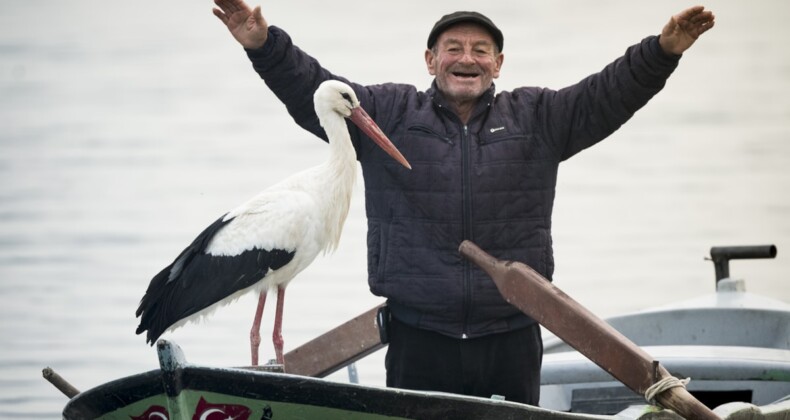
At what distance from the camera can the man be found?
593 centimetres

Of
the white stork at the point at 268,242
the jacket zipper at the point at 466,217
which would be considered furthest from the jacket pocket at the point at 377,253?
the white stork at the point at 268,242

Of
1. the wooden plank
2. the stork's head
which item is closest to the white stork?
the stork's head

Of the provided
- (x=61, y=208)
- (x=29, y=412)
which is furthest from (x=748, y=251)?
(x=61, y=208)

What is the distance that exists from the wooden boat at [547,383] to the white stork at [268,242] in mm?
337

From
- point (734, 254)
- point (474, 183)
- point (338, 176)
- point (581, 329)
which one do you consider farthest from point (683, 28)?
point (734, 254)

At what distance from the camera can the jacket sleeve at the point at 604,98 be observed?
19.4 feet

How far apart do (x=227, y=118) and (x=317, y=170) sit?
9.94m

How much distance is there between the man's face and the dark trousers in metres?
0.83

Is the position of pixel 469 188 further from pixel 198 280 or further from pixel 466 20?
pixel 198 280

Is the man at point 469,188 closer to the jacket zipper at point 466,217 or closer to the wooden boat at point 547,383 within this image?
the jacket zipper at point 466,217

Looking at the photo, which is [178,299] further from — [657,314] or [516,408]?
[657,314]

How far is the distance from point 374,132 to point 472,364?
36.1 inches

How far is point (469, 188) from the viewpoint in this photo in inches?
234

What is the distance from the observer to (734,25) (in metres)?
18.8
